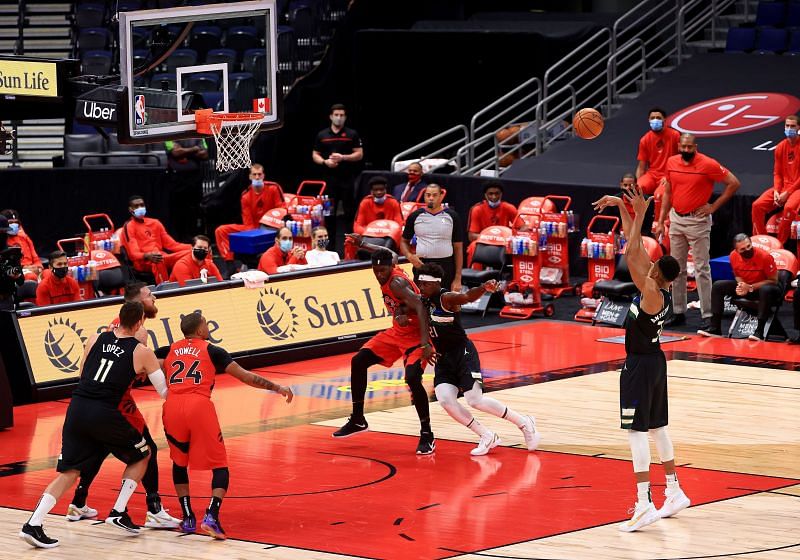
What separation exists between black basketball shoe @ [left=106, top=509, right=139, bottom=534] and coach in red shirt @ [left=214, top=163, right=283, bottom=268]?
12.6 metres

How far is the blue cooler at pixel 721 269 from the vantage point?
1953 centimetres

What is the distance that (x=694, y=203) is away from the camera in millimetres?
18703

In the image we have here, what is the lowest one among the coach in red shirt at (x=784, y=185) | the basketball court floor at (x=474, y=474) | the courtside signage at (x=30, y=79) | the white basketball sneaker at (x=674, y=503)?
the basketball court floor at (x=474, y=474)

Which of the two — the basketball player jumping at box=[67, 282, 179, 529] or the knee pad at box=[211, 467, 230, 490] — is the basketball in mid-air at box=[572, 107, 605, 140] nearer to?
the basketball player jumping at box=[67, 282, 179, 529]

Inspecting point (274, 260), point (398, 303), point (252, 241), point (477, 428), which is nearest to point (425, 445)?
point (477, 428)

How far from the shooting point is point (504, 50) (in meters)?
27.8

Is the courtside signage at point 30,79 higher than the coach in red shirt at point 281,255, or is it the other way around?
the courtside signage at point 30,79

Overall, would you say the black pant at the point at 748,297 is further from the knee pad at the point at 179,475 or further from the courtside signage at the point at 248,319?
the knee pad at the point at 179,475

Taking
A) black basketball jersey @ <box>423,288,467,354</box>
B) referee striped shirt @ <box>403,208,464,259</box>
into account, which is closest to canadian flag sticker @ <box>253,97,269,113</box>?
referee striped shirt @ <box>403,208,464,259</box>

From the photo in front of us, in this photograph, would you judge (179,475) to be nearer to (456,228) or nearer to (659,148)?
(456,228)

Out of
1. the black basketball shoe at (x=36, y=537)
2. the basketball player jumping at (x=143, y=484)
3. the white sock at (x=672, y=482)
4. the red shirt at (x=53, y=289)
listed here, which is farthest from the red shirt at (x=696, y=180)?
the black basketball shoe at (x=36, y=537)

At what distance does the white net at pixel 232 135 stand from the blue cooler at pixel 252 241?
5549 millimetres

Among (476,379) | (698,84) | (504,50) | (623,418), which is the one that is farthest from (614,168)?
(623,418)

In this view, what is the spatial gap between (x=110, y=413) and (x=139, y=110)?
5.53 m
